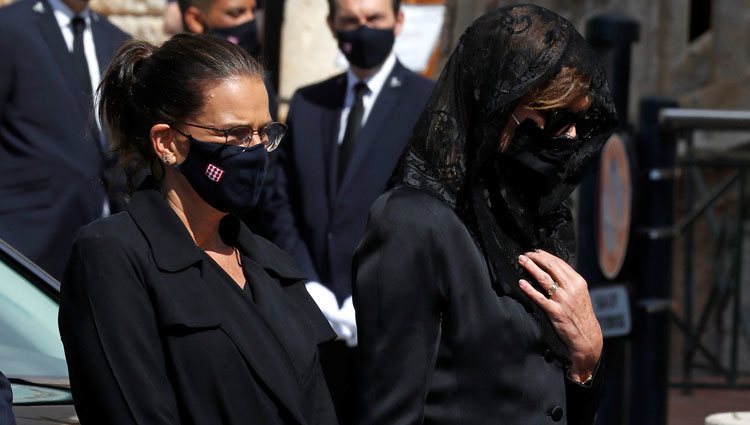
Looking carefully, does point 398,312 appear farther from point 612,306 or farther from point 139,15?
point 139,15

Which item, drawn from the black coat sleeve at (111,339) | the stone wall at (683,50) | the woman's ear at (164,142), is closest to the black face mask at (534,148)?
the woman's ear at (164,142)

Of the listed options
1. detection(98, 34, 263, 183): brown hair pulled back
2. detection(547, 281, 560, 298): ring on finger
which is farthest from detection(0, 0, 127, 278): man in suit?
detection(547, 281, 560, 298): ring on finger

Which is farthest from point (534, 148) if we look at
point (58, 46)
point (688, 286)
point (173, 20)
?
point (173, 20)

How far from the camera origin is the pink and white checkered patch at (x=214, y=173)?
3184 mm

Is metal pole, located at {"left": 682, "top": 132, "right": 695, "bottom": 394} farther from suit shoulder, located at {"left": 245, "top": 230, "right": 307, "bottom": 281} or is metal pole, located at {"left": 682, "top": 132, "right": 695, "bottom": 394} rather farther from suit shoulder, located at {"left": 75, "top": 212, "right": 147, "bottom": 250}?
suit shoulder, located at {"left": 75, "top": 212, "right": 147, "bottom": 250}

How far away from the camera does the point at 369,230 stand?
3082 millimetres

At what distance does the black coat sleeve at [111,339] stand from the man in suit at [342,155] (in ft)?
7.67

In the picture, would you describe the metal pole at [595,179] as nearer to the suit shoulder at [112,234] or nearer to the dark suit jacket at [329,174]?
the dark suit jacket at [329,174]

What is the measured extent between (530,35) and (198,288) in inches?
32.8

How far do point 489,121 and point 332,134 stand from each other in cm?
257

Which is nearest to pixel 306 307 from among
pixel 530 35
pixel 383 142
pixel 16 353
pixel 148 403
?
pixel 148 403

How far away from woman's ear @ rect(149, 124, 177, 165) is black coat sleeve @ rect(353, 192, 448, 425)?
46 centimetres

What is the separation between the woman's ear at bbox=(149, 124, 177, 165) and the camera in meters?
3.21

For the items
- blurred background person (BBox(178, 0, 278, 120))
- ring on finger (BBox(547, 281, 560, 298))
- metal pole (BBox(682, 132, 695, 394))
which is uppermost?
blurred background person (BBox(178, 0, 278, 120))
